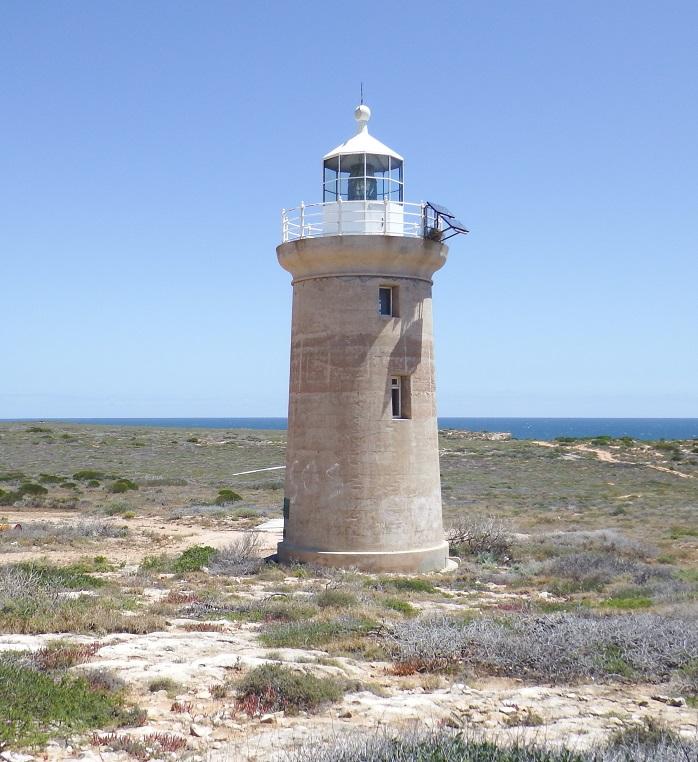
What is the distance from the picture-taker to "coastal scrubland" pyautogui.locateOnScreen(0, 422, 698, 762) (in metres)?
6.88

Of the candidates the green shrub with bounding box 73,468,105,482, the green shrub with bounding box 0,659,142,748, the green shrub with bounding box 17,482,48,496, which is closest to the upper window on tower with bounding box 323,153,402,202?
the green shrub with bounding box 0,659,142,748

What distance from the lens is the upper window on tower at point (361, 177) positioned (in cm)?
1744

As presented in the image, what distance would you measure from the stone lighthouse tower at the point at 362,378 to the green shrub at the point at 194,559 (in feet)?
5.58

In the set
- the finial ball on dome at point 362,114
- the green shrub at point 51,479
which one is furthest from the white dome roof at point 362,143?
the green shrub at point 51,479

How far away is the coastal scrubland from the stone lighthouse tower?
1.03m

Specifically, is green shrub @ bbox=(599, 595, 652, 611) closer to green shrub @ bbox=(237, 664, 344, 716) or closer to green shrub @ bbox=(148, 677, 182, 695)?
green shrub @ bbox=(237, 664, 344, 716)

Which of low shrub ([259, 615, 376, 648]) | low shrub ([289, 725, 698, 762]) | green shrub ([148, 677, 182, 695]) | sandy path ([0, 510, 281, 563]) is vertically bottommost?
sandy path ([0, 510, 281, 563])

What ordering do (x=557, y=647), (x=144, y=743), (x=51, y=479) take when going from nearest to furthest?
(x=144, y=743) → (x=557, y=647) → (x=51, y=479)

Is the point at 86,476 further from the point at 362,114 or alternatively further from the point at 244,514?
the point at 362,114

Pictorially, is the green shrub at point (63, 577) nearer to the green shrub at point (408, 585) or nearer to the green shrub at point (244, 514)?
the green shrub at point (408, 585)

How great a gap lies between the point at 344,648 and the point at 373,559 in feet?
22.4

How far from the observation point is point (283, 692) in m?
8.06

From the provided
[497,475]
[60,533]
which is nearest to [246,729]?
[60,533]

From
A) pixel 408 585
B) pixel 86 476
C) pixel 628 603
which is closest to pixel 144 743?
pixel 408 585
